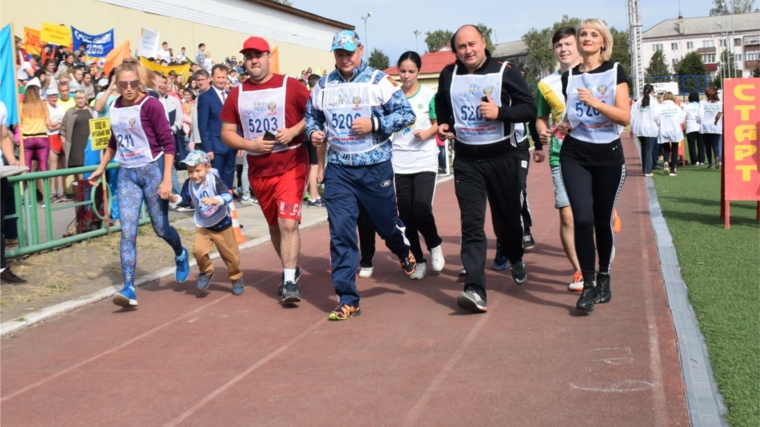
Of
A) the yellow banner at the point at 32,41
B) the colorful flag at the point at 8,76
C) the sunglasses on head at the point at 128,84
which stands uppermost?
the yellow banner at the point at 32,41

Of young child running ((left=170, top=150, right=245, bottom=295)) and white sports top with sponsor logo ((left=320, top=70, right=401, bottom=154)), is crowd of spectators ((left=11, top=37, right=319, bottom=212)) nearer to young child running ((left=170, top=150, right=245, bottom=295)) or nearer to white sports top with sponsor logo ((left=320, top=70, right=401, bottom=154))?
young child running ((left=170, top=150, right=245, bottom=295))

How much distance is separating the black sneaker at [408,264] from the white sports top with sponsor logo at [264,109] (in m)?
1.71

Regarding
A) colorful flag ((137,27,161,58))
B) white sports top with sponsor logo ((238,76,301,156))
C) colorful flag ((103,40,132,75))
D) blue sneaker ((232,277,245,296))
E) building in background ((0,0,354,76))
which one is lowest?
blue sneaker ((232,277,245,296))

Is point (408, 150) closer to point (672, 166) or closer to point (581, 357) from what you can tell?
point (581, 357)

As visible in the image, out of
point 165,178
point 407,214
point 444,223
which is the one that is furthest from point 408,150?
point 444,223

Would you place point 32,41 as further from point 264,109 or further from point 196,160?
point 264,109

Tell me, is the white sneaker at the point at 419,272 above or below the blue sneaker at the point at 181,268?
below

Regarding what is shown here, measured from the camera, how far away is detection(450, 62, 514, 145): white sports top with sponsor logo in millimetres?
7301

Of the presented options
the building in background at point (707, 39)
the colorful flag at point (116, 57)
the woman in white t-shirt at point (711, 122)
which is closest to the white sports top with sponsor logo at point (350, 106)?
the colorful flag at point (116, 57)

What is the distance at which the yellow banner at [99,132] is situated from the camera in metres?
11.5

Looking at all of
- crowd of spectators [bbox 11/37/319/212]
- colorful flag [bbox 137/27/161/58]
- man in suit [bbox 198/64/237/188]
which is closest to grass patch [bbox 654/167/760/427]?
man in suit [bbox 198/64/237/188]

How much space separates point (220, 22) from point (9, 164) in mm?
27799

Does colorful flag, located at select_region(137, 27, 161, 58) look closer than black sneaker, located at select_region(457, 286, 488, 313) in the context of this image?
No

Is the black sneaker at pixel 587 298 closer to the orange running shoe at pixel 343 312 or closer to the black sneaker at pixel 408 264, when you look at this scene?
the orange running shoe at pixel 343 312
